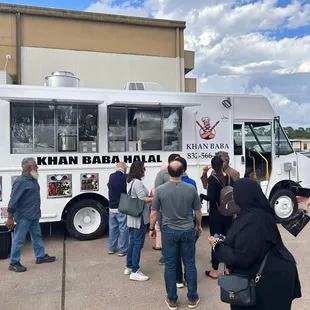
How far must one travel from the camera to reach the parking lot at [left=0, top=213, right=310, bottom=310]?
3.98 m

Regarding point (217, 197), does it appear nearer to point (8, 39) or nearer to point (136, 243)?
point (136, 243)

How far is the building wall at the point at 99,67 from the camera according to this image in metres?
14.1

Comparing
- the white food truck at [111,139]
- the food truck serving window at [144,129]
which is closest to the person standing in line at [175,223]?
the white food truck at [111,139]

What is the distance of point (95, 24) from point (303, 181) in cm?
1129

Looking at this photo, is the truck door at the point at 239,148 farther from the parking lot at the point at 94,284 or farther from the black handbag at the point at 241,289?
the black handbag at the point at 241,289

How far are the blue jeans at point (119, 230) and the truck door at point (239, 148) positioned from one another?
120 inches

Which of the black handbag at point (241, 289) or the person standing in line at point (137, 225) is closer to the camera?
the black handbag at point (241, 289)

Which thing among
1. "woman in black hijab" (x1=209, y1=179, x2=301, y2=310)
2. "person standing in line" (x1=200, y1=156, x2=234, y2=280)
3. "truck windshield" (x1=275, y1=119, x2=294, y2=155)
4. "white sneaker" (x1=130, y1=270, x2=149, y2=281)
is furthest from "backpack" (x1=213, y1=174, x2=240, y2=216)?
"truck windshield" (x1=275, y1=119, x2=294, y2=155)

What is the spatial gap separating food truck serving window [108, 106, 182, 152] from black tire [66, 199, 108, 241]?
45.6 inches

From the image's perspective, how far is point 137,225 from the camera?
14.8ft

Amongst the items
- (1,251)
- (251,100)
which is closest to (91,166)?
(1,251)

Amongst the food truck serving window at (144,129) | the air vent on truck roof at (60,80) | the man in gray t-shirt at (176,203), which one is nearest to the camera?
the man in gray t-shirt at (176,203)

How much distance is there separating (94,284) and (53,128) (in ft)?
10.4

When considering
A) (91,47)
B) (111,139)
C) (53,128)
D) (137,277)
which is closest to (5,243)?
(53,128)
